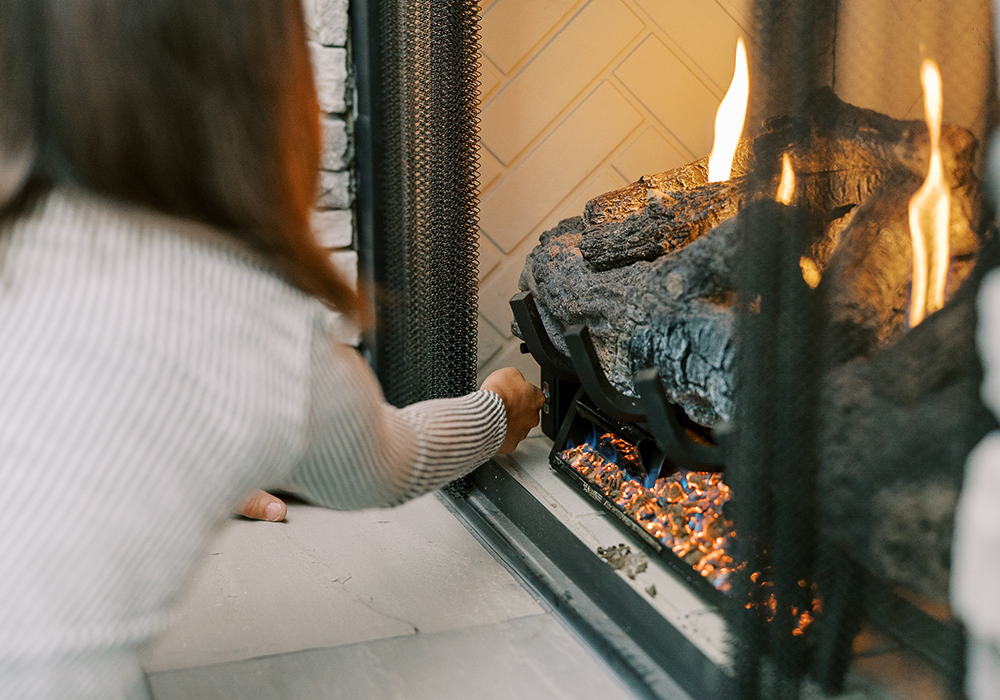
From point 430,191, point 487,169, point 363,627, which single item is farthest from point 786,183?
point 487,169

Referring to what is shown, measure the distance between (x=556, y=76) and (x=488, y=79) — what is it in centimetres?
13

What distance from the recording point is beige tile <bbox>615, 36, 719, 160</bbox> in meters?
1.64

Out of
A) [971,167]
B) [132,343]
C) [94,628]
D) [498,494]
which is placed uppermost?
[971,167]

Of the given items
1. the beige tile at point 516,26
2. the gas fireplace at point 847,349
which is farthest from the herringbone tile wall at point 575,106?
the gas fireplace at point 847,349

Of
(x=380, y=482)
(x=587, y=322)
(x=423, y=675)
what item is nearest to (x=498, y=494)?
(x=587, y=322)

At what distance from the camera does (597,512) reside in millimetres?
1221

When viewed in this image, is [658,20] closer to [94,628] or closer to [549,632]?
[549,632]

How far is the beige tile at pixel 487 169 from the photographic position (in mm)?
1626

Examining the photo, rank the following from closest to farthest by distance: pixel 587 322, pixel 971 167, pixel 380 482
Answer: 1. pixel 971 167
2. pixel 380 482
3. pixel 587 322

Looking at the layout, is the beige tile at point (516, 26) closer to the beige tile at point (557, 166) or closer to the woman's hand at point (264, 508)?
the beige tile at point (557, 166)

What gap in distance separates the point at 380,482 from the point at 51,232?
0.34m

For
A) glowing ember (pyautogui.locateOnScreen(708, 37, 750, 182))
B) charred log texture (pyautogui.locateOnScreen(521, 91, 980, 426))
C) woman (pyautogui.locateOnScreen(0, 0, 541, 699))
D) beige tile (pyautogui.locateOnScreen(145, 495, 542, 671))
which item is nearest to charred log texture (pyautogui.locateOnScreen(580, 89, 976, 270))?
charred log texture (pyautogui.locateOnScreen(521, 91, 980, 426))

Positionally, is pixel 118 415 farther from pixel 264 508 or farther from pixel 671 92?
pixel 671 92

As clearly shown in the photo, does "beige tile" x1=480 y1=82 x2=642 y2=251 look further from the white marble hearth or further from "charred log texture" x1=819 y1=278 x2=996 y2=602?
"charred log texture" x1=819 y1=278 x2=996 y2=602
